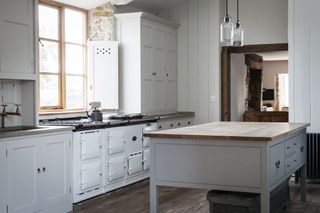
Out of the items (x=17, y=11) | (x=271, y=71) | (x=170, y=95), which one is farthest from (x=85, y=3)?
(x=271, y=71)

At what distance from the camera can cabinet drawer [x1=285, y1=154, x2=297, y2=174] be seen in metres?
4.49

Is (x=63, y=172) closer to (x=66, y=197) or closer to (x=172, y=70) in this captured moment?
(x=66, y=197)

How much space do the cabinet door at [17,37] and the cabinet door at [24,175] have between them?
2.72 feet

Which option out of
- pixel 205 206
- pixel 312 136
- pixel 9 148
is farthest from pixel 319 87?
pixel 9 148

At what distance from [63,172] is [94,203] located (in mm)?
729

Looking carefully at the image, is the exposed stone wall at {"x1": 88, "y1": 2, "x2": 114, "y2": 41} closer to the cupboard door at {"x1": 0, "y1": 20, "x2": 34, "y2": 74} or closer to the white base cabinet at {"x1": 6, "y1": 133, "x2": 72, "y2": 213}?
the cupboard door at {"x1": 0, "y1": 20, "x2": 34, "y2": 74}

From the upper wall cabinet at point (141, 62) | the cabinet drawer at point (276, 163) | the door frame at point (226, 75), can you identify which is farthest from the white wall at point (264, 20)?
the cabinet drawer at point (276, 163)

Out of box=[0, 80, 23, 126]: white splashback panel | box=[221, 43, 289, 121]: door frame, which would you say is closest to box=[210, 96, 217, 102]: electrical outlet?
box=[221, 43, 289, 121]: door frame

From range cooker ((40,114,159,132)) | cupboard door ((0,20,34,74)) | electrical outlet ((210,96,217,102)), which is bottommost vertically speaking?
range cooker ((40,114,159,132))

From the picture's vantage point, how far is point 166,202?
5.70m

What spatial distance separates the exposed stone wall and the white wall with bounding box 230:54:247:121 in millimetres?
3058

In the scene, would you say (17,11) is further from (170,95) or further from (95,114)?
(170,95)

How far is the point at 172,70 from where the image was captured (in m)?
8.88

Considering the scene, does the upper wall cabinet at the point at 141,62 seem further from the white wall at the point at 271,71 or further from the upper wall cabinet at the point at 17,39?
the white wall at the point at 271,71
